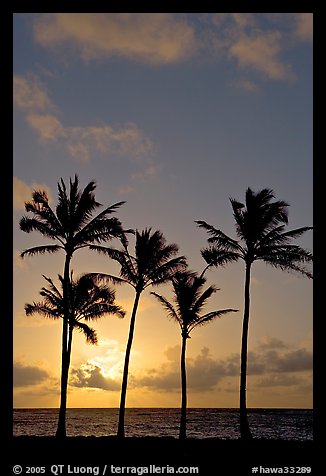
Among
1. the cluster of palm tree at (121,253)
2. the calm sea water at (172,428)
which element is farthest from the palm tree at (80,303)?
the calm sea water at (172,428)

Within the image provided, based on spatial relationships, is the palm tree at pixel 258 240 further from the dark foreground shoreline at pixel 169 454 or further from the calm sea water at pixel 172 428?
the calm sea water at pixel 172 428

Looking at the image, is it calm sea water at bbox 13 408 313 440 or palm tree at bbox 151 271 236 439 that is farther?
calm sea water at bbox 13 408 313 440

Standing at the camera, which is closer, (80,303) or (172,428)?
(80,303)

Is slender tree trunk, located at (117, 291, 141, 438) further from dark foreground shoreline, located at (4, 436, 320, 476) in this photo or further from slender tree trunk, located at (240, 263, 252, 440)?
slender tree trunk, located at (240, 263, 252, 440)

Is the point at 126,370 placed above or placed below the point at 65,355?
below

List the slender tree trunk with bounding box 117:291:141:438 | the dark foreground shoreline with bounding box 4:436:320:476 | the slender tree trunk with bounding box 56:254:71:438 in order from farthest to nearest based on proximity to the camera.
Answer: the slender tree trunk with bounding box 117:291:141:438, the slender tree trunk with bounding box 56:254:71:438, the dark foreground shoreline with bounding box 4:436:320:476

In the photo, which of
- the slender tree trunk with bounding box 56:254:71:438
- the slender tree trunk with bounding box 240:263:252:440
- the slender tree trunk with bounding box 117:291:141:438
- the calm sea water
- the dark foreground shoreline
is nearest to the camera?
the dark foreground shoreline

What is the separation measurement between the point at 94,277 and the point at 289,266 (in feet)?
30.6

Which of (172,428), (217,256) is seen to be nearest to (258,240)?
(217,256)

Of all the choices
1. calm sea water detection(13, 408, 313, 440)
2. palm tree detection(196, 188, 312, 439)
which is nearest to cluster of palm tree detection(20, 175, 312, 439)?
palm tree detection(196, 188, 312, 439)

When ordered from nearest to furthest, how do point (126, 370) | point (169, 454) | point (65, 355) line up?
point (169, 454)
point (65, 355)
point (126, 370)

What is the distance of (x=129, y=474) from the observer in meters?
14.5

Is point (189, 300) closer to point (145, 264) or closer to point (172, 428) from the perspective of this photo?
point (145, 264)
